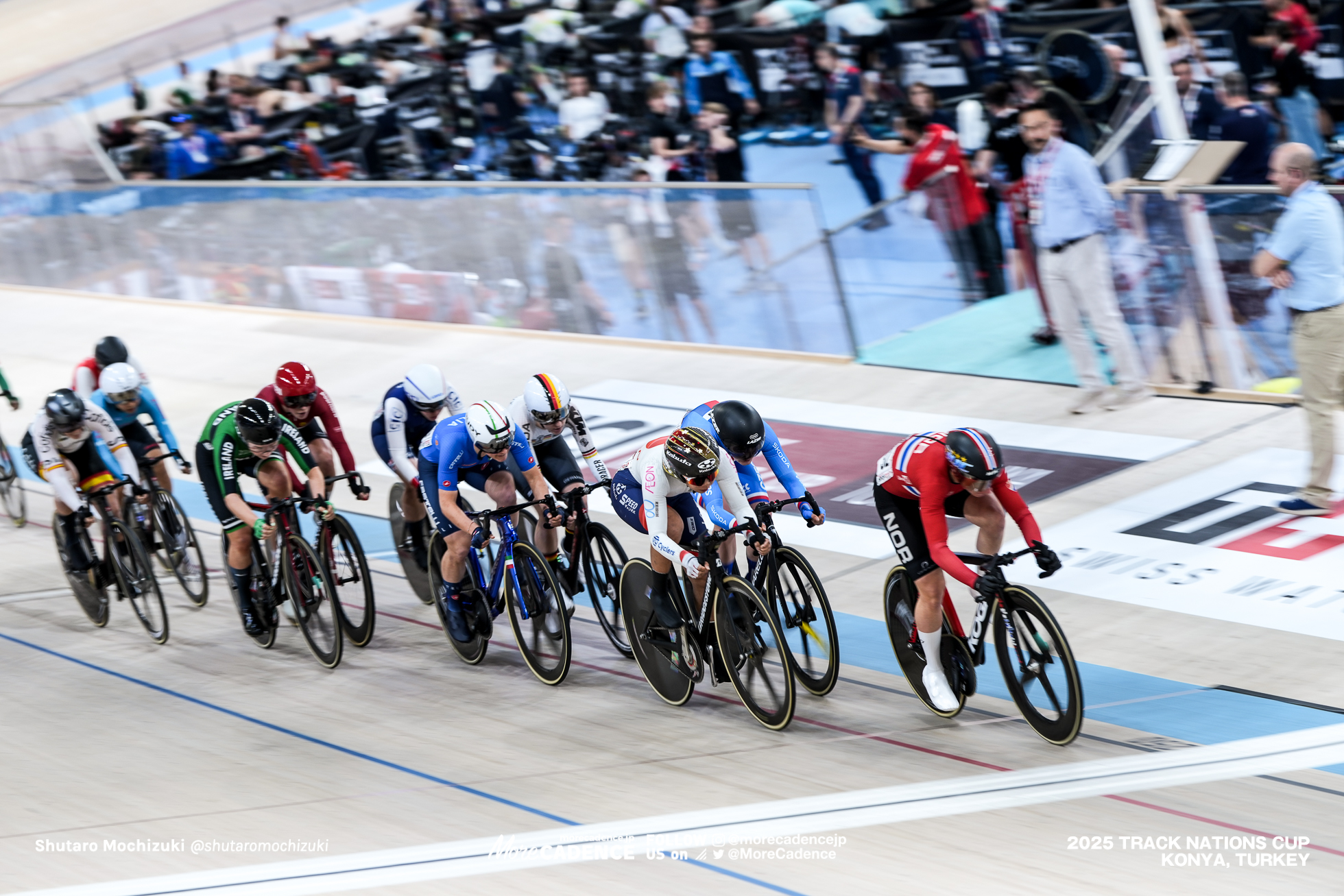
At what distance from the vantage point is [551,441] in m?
7.04

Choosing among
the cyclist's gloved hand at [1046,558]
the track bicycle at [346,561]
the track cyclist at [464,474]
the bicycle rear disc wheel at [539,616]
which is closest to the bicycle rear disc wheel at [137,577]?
the track bicycle at [346,561]

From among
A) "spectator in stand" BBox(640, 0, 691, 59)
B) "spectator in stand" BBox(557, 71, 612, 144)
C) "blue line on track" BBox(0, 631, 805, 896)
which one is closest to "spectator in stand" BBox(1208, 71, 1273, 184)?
"blue line on track" BBox(0, 631, 805, 896)

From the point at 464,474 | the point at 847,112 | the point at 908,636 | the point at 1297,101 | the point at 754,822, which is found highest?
the point at 847,112

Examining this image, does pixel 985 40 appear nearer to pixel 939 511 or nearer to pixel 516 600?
pixel 516 600

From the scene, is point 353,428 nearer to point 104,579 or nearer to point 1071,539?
point 104,579

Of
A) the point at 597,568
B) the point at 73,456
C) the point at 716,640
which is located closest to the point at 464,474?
the point at 597,568

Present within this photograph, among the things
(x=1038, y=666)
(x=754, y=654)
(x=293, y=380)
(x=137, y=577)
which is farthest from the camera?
(x=137, y=577)

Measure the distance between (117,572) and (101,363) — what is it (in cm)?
163

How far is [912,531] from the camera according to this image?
17.6ft

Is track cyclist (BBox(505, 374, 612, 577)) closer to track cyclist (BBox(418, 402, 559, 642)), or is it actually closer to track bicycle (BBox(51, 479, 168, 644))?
track cyclist (BBox(418, 402, 559, 642))

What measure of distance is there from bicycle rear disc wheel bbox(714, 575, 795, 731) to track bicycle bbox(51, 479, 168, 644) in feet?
12.0

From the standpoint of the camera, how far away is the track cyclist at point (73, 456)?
760 cm

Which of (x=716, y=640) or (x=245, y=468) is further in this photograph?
(x=245, y=468)

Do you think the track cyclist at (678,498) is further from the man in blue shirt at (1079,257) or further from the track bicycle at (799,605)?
the man in blue shirt at (1079,257)
